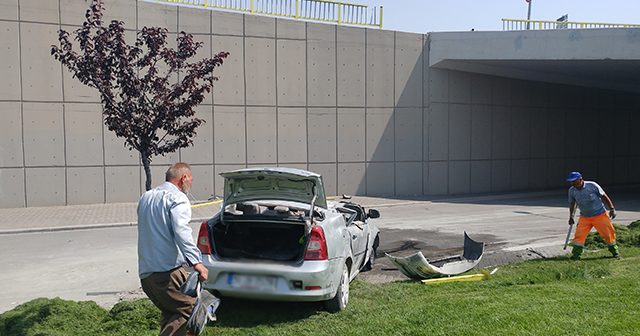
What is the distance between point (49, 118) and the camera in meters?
15.7

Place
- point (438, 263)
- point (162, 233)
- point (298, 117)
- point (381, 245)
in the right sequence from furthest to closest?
point (298, 117) → point (381, 245) → point (438, 263) → point (162, 233)

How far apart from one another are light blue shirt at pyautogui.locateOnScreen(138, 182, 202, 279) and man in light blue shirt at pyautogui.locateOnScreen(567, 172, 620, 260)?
654 centimetres

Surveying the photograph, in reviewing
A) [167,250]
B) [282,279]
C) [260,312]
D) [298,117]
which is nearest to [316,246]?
[282,279]

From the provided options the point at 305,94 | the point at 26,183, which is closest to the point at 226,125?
the point at 305,94

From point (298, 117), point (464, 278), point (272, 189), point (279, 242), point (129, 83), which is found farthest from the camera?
point (298, 117)

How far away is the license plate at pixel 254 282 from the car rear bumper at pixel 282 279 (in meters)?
0.02

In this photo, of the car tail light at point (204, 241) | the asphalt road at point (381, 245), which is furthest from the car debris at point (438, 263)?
the car tail light at point (204, 241)

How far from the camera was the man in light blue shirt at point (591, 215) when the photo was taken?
7.93 meters

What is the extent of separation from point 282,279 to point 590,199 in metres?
5.70

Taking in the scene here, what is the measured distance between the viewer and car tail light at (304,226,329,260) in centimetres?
532

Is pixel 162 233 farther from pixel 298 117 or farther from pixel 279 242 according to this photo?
pixel 298 117

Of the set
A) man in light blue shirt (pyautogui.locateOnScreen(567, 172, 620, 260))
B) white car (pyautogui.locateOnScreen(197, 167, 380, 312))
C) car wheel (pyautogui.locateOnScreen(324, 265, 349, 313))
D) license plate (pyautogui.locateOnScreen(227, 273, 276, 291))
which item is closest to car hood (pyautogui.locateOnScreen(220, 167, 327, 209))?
white car (pyautogui.locateOnScreen(197, 167, 380, 312))

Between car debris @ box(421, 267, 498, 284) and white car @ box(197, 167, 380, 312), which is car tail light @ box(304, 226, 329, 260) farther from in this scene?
car debris @ box(421, 267, 498, 284)

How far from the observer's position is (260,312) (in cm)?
553
